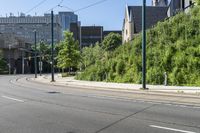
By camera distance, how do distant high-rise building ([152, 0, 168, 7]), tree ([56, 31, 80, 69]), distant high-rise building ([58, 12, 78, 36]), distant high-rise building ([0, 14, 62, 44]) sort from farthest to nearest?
distant high-rise building ([58, 12, 78, 36]), distant high-rise building ([0, 14, 62, 44]), distant high-rise building ([152, 0, 168, 7]), tree ([56, 31, 80, 69])

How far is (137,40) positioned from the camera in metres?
41.2

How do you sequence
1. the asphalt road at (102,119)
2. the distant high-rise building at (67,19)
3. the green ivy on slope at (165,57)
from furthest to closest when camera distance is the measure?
the distant high-rise building at (67,19) → the green ivy on slope at (165,57) → the asphalt road at (102,119)

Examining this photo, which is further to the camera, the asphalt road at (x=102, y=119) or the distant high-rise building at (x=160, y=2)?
the distant high-rise building at (x=160, y=2)

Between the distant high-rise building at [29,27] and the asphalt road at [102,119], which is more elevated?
the distant high-rise building at [29,27]

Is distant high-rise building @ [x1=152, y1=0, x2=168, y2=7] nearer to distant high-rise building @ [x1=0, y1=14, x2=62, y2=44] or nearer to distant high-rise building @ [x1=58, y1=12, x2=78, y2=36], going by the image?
distant high-rise building @ [x1=0, y1=14, x2=62, y2=44]

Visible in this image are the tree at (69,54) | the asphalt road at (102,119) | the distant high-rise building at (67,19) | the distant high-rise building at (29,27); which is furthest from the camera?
the distant high-rise building at (67,19)

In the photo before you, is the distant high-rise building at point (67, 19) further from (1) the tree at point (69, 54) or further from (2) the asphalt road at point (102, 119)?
(2) the asphalt road at point (102, 119)

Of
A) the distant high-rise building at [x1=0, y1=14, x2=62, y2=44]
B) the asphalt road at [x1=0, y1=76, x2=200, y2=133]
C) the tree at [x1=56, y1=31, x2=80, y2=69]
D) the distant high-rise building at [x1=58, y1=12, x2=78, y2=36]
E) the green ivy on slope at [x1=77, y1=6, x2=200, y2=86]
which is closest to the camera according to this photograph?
the asphalt road at [x1=0, y1=76, x2=200, y2=133]

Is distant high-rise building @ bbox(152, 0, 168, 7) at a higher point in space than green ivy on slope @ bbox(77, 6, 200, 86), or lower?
higher

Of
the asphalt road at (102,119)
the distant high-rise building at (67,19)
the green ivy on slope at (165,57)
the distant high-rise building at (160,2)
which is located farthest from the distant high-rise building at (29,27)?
the asphalt road at (102,119)

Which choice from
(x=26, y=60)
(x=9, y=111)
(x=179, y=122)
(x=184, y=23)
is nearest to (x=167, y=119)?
(x=179, y=122)

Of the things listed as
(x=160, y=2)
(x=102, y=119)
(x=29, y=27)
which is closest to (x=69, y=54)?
(x=160, y=2)

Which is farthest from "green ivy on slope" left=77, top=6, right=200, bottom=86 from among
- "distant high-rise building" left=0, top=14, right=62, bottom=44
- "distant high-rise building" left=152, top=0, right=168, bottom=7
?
"distant high-rise building" left=0, top=14, right=62, bottom=44

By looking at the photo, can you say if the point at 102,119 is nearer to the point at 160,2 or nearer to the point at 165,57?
the point at 165,57
